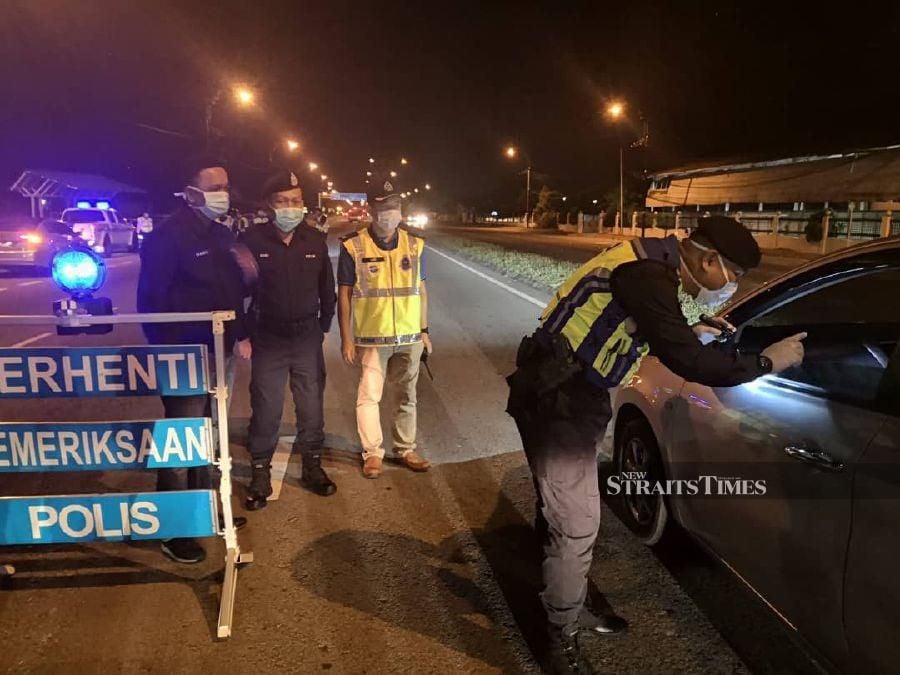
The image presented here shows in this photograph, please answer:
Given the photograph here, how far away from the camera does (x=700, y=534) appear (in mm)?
3035

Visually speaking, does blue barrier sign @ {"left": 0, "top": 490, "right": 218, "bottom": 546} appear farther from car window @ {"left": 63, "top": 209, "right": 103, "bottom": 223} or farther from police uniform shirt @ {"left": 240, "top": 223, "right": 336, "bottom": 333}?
car window @ {"left": 63, "top": 209, "right": 103, "bottom": 223}

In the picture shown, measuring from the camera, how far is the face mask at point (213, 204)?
11.9ft

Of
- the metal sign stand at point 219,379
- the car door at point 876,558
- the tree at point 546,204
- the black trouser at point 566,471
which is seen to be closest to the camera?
the car door at point 876,558

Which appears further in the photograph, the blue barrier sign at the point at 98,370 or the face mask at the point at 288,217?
the face mask at the point at 288,217

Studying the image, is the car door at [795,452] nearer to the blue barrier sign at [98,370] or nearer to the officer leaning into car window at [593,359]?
the officer leaning into car window at [593,359]

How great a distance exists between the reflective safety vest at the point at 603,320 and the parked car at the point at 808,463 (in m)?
0.56

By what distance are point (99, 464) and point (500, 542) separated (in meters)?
1.96

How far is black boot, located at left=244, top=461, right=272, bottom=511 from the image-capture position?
4152 millimetres

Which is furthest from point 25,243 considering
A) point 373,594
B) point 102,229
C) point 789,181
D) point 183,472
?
point 789,181

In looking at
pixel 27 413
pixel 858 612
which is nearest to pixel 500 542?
pixel 858 612

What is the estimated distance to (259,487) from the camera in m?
4.19

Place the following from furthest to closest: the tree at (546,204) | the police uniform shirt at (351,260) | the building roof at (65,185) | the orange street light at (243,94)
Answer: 1. the tree at (546,204)
2. the building roof at (65,185)
3. the orange street light at (243,94)
4. the police uniform shirt at (351,260)

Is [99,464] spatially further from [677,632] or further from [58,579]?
[677,632]

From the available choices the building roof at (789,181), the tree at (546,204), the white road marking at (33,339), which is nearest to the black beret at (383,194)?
the white road marking at (33,339)
